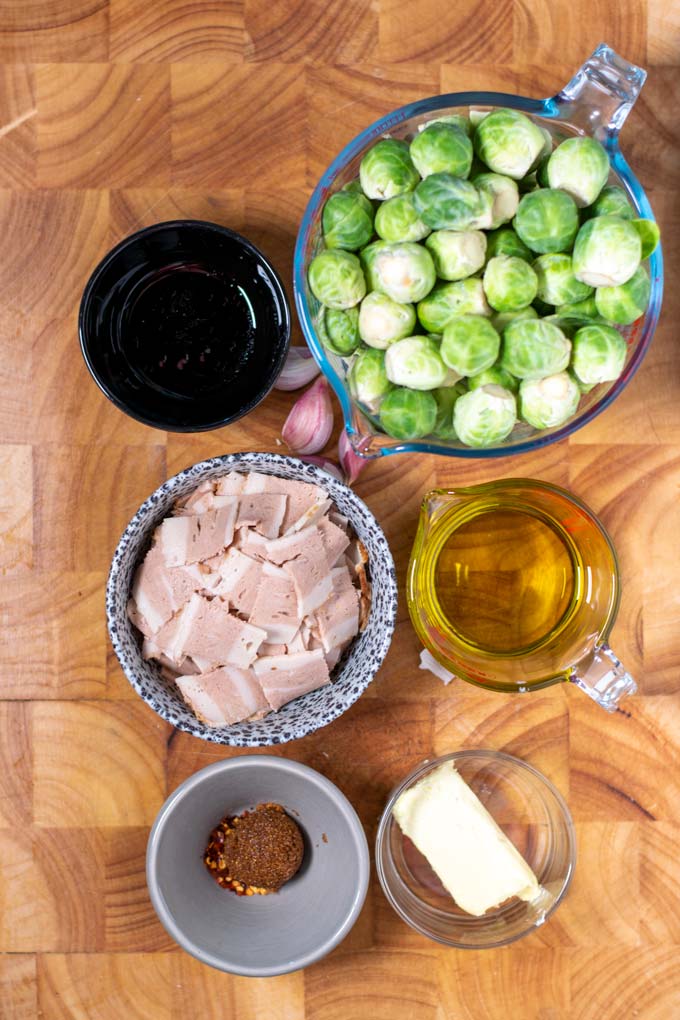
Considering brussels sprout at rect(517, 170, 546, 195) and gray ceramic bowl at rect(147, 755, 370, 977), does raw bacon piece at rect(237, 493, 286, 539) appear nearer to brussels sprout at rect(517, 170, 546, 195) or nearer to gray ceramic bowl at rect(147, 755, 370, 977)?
gray ceramic bowl at rect(147, 755, 370, 977)

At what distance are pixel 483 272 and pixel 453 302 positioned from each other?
0.05 m

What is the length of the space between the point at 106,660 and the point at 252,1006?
515 mm

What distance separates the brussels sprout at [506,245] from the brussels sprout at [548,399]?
13 centimetres

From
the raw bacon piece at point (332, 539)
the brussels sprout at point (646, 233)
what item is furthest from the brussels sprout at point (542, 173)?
the raw bacon piece at point (332, 539)

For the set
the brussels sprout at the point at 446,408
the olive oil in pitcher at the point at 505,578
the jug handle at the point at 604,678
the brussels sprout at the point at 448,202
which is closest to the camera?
the brussels sprout at the point at 448,202

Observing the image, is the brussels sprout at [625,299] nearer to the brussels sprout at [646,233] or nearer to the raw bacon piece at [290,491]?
the brussels sprout at [646,233]

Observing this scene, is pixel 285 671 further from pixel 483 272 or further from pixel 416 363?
pixel 483 272

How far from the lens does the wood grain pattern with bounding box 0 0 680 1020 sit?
121 centimetres

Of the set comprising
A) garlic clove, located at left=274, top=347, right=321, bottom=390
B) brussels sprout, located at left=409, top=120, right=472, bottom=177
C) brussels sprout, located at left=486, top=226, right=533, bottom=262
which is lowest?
garlic clove, located at left=274, top=347, right=321, bottom=390

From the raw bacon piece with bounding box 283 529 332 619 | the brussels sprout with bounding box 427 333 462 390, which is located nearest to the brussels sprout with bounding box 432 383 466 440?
the brussels sprout with bounding box 427 333 462 390

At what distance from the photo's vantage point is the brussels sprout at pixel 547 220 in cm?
93

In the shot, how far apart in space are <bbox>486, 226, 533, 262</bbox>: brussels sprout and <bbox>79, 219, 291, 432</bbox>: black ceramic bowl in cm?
29

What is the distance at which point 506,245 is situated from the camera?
0.97 m

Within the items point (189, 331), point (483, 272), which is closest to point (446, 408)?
point (483, 272)
